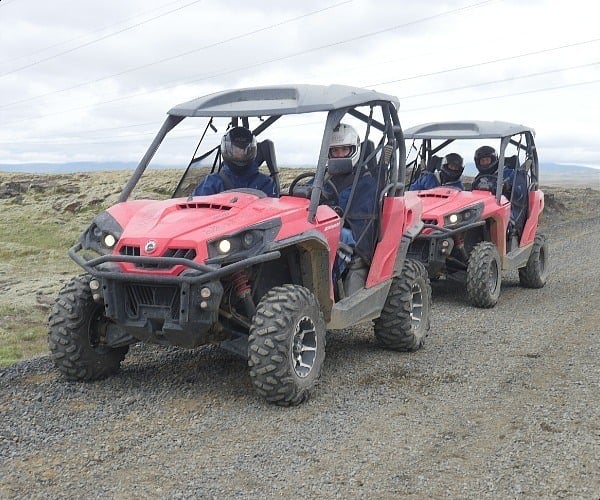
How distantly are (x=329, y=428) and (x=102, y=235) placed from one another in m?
1.96

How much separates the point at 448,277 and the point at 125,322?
5795 millimetres

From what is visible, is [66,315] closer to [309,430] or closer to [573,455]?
[309,430]

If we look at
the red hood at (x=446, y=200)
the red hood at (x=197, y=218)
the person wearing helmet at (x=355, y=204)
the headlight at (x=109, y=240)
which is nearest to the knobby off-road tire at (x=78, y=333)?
the headlight at (x=109, y=240)

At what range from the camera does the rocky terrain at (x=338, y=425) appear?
4.00 m

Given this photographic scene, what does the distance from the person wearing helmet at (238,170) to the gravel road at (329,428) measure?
4.58ft

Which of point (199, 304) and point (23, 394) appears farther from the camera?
point (23, 394)

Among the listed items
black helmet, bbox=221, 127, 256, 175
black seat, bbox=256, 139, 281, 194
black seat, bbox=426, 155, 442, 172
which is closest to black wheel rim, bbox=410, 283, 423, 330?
black seat, bbox=256, 139, 281, 194

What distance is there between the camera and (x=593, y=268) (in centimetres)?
1238

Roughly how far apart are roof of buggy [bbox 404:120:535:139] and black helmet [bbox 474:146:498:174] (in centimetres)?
39

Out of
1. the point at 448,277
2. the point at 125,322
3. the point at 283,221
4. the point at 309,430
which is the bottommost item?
the point at 448,277

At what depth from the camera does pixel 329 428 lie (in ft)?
15.9

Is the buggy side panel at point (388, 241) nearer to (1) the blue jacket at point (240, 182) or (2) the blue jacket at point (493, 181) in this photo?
(1) the blue jacket at point (240, 182)

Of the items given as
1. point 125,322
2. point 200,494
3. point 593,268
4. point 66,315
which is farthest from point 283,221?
point 593,268

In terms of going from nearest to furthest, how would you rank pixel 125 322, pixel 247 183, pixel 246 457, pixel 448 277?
pixel 246 457 < pixel 125 322 < pixel 247 183 < pixel 448 277
